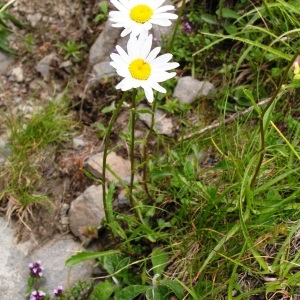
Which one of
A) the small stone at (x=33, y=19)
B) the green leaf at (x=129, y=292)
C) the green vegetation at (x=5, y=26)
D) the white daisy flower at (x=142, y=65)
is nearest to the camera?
the white daisy flower at (x=142, y=65)

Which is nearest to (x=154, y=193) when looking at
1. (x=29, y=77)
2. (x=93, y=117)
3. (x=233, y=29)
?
(x=93, y=117)

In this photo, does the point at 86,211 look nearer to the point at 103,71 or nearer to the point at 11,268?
the point at 11,268

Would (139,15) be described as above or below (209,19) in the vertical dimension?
above

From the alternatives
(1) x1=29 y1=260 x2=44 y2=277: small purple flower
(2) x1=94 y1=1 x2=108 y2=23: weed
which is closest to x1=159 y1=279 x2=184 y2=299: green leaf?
(1) x1=29 y1=260 x2=44 y2=277: small purple flower

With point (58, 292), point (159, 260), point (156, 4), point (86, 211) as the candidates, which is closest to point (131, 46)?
point (156, 4)

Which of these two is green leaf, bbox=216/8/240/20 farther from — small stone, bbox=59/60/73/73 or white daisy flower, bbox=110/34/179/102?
white daisy flower, bbox=110/34/179/102

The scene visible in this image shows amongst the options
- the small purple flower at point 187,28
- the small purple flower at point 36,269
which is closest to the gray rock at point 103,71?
the small purple flower at point 187,28

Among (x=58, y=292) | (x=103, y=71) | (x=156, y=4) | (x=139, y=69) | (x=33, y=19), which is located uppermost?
(x=156, y=4)

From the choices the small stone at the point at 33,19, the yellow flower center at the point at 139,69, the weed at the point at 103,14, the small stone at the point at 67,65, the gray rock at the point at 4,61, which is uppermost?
the yellow flower center at the point at 139,69

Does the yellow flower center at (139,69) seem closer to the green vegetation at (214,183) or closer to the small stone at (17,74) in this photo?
the green vegetation at (214,183)
